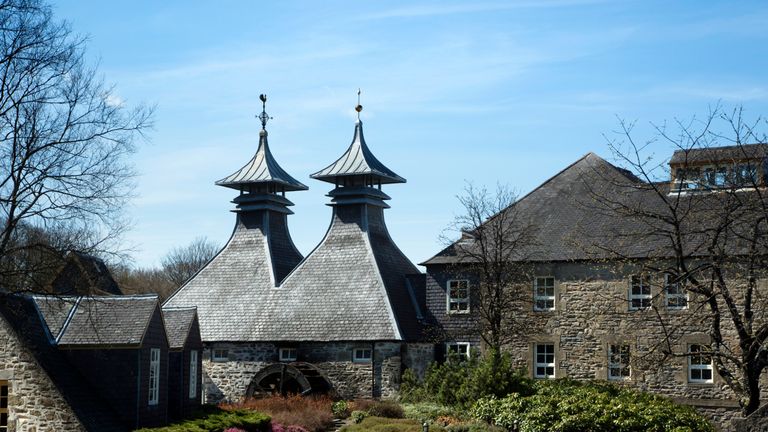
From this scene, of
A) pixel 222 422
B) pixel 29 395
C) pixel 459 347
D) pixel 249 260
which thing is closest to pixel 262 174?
pixel 249 260

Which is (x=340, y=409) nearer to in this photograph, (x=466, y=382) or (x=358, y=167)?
(x=466, y=382)

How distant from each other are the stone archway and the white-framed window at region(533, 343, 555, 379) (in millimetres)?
7037

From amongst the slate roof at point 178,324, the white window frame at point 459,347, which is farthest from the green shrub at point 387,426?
the white window frame at point 459,347

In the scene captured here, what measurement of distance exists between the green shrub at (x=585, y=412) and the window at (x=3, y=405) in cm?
1203

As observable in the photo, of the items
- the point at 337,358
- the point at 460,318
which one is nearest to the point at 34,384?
the point at 337,358

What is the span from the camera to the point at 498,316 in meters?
35.0

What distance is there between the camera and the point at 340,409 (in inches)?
1363

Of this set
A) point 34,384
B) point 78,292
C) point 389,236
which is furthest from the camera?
point 389,236

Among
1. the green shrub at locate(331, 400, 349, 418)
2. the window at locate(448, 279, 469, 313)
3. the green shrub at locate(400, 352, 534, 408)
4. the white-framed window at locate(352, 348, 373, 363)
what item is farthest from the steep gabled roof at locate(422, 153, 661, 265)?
the green shrub at locate(331, 400, 349, 418)

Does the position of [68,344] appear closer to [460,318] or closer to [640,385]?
[460,318]

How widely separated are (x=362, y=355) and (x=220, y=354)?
5512mm

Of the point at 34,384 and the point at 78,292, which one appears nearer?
the point at 78,292

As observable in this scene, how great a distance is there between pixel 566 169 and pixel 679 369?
9.24 m

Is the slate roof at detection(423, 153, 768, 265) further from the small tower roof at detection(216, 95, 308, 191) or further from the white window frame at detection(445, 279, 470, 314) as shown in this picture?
the small tower roof at detection(216, 95, 308, 191)
